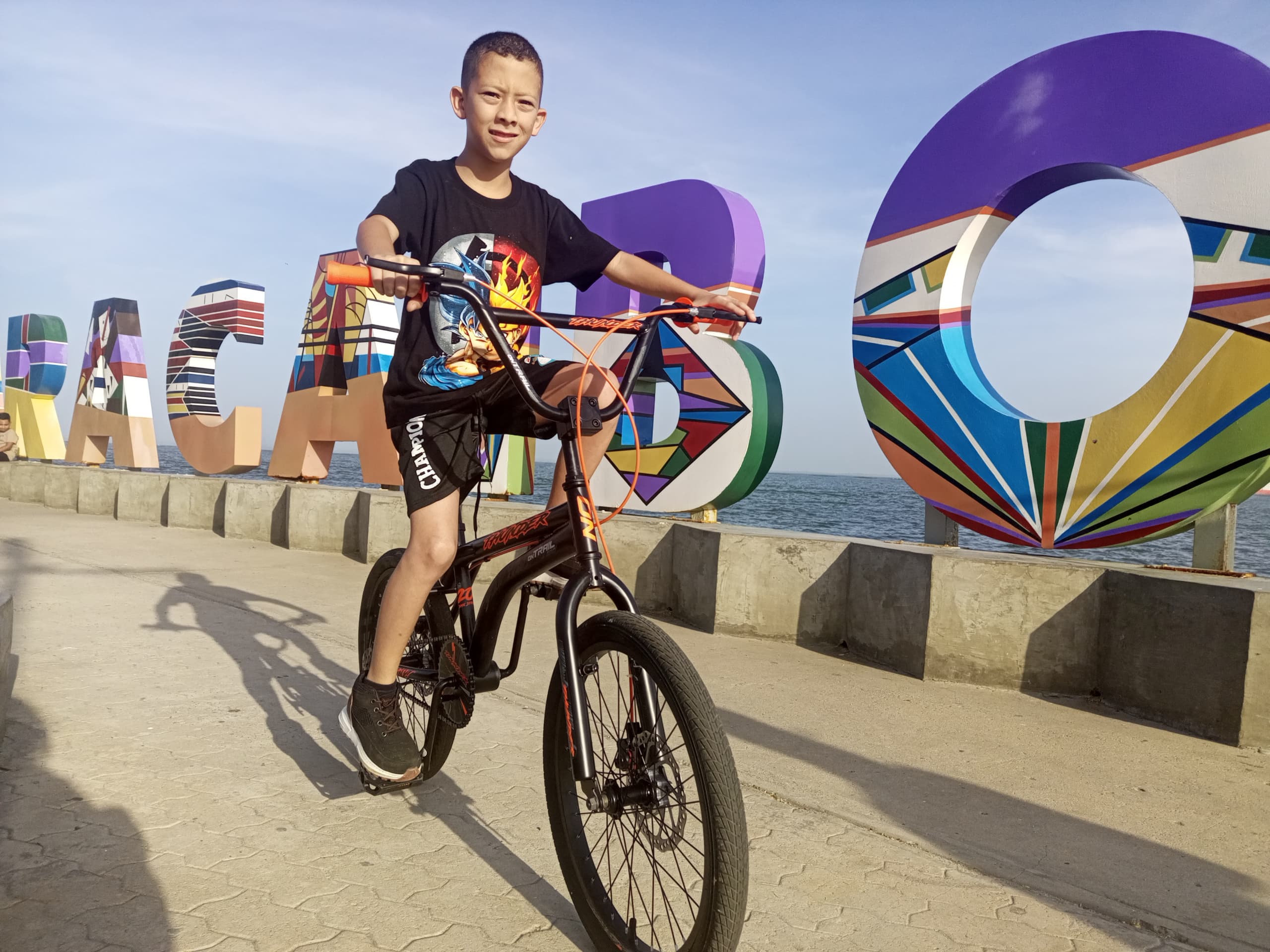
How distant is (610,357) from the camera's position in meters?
8.30

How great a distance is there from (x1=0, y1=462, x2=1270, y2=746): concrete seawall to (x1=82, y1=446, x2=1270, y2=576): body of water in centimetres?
44

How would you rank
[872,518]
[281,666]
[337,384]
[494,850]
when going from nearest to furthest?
[494,850] → [281,666] → [337,384] → [872,518]

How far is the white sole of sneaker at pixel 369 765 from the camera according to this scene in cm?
278

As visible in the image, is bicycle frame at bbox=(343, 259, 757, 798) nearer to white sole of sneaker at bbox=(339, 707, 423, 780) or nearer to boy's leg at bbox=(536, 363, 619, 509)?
boy's leg at bbox=(536, 363, 619, 509)

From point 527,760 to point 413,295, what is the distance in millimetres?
1934

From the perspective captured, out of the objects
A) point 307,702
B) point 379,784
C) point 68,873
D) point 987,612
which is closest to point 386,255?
point 379,784

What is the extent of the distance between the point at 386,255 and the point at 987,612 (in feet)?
11.9

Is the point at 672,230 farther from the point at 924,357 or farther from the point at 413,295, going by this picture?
the point at 413,295

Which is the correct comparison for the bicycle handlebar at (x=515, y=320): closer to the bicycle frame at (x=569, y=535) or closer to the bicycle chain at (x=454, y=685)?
the bicycle frame at (x=569, y=535)

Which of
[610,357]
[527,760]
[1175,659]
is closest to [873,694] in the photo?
[1175,659]

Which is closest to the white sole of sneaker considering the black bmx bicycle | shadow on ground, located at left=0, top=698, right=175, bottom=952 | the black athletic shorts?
the black bmx bicycle

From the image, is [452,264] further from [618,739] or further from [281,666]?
[281,666]

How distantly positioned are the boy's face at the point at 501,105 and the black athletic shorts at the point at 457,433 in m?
0.64

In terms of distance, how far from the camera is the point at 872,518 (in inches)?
1722
